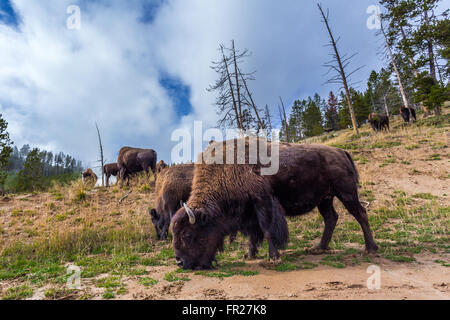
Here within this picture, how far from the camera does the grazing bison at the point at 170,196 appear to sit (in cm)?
769

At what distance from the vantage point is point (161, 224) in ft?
26.0

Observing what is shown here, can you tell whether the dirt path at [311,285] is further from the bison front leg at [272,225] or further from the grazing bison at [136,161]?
the grazing bison at [136,161]

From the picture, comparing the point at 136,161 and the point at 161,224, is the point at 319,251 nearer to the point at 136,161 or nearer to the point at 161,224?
the point at 161,224

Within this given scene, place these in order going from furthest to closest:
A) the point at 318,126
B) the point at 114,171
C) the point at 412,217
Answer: the point at 318,126, the point at 114,171, the point at 412,217

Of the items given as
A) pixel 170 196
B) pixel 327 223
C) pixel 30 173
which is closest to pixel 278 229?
pixel 327 223

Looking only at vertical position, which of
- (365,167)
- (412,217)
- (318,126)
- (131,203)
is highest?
(318,126)

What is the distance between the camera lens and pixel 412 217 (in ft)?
24.9

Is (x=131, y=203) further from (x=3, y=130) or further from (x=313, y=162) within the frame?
(x=3, y=130)

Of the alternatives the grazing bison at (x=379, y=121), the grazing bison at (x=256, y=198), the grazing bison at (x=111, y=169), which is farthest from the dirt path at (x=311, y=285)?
the grazing bison at (x=379, y=121)

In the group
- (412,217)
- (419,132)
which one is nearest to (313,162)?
Result: (412,217)

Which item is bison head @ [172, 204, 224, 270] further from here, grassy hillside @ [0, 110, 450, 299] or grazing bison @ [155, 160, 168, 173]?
grazing bison @ [155, 160, 168, 173]

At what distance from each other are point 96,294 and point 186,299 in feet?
4.41

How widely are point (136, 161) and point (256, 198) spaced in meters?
13.0

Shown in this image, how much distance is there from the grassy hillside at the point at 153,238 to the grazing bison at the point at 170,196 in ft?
1.80
